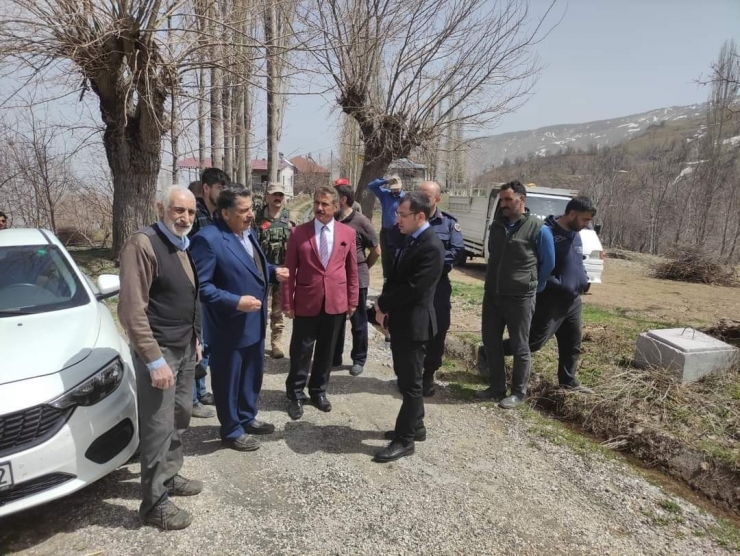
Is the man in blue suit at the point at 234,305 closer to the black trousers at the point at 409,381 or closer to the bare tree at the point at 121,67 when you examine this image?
the black trousers at the point at 409,381

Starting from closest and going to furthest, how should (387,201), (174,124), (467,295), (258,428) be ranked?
(258,428) < (387,201) < (174,124) < (467,295)

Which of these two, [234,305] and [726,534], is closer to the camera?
[726,534]

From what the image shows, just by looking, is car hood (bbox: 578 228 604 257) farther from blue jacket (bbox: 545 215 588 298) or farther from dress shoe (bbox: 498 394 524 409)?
dress shoe (bbox: 498 394 524 409)

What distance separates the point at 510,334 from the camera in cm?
439

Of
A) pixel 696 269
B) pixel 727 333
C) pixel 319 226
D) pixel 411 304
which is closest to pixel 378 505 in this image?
pixel 411 304

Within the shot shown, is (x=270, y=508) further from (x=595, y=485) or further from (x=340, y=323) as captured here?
(x=595, y=485)

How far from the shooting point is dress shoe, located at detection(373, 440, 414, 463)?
3.40 m

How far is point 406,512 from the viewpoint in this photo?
2.85 meters

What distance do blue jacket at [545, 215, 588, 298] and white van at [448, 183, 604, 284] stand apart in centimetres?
534

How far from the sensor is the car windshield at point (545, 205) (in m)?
11.5

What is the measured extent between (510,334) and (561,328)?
1.84ft

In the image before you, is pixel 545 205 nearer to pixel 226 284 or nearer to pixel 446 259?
pixel 446 259

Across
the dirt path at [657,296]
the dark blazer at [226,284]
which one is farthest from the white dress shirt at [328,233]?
the dirt path at [657,296]

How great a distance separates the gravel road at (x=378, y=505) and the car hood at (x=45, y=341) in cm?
88
